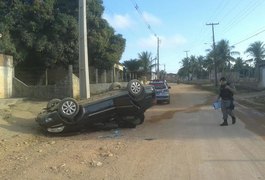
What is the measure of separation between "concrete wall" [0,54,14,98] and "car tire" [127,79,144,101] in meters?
13.7

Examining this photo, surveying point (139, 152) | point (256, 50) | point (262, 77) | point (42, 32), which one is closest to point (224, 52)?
point (256, 50)

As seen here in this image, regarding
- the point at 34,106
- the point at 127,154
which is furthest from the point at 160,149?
the point at 34,106

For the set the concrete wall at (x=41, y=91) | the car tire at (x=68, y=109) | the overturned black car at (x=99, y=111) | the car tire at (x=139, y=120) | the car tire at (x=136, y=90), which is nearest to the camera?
the car tire at (x=68, y=109)

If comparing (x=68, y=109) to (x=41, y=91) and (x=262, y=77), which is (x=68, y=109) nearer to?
(x=41, y=91)

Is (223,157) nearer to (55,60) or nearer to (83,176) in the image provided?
(83,176)

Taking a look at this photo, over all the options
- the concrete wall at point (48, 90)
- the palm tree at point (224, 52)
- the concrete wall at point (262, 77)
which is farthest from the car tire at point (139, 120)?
the palm tree at point (224, 52)

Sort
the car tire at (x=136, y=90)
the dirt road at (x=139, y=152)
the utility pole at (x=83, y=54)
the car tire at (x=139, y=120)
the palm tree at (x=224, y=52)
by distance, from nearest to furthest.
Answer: the dirt road at (x=139, y=152), the car tire at (x=136, y=90), the car tire at (x=139, y=120), the utility pole at (x=83, y=54), the palm tree at (x=224, y=52)

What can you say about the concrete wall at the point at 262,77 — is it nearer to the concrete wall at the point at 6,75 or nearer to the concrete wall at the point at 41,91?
the concrete wall at the point at 41,91

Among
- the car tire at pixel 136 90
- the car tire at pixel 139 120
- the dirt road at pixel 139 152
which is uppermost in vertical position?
the car tire at pixel 136 90

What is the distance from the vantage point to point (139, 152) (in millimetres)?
11578

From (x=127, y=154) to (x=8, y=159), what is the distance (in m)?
2.82

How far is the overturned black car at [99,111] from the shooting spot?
598 inches

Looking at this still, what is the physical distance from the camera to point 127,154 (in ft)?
37.2

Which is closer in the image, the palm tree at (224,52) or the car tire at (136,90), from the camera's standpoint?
the car tire at (136,90)
